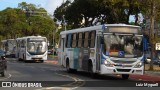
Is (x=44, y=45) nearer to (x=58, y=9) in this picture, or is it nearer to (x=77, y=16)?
(x=77, y=16)

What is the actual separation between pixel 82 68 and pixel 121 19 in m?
27.0

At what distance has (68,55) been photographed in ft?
104

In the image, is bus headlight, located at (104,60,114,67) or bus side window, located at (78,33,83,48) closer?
bus headlight, located at (104,60,114,67)

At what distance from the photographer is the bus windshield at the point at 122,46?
79.4 ft

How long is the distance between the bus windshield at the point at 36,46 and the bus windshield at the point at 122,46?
30.2 meters

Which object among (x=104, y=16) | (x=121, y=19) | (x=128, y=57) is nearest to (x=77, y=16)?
(x=104, y=16)

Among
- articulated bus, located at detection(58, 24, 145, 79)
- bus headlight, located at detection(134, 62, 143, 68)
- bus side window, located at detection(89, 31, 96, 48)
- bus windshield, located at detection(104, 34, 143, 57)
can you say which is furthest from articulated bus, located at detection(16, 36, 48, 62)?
bus headlight, located at detection(134, 62, 143, 68)

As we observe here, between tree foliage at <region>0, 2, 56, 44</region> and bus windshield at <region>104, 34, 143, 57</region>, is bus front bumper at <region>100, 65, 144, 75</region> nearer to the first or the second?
bus windshield at <region>104, 34, 143, 57</region>

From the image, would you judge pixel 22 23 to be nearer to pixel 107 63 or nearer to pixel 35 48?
pixel 35 48

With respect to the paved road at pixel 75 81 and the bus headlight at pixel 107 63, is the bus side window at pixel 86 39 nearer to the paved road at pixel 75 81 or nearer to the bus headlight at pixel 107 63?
the paved road at pixel 75 81

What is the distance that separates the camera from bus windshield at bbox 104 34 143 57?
2419 cm

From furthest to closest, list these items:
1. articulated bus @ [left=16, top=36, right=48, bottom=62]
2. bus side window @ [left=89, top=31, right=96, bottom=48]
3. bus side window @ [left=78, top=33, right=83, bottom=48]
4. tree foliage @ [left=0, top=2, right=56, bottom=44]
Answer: tree foliage @ [left=0, top=2, right=56, bottom=44]
articulated bus @ [left=16, top=36, right=48, bottom=62]
bus side window @ [left=78, top=33, right=83, bottom=48]
bus side window @ [left=89, top=31, right=96, bottom=48]

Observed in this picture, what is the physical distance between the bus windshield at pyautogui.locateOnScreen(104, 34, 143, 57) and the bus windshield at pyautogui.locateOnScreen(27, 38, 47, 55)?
99.1 ft

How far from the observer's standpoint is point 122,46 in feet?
79.5
